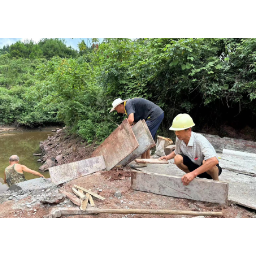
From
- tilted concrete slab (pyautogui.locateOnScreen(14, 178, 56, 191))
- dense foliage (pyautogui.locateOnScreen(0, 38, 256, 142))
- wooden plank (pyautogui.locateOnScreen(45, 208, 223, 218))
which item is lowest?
tilted concrete slab (pyautogui.locateOnScreen(14, 178, 56, 191))

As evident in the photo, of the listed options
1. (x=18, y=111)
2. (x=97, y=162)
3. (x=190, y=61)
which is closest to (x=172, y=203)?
(x=97, y=162)

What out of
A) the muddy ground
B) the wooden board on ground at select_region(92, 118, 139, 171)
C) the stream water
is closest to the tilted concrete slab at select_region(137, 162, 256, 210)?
the muddy ground

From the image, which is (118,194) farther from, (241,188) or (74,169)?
(241,188)

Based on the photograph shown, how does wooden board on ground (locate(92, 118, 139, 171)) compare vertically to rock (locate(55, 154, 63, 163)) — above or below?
above

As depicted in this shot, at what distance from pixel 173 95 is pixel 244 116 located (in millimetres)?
2500

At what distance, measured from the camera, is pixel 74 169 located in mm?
4508

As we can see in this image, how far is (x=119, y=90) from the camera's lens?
8547 mm

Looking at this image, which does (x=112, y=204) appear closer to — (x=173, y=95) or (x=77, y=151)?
(x=173, y=95)

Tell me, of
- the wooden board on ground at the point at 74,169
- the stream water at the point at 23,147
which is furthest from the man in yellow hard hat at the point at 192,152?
the stream water at the point at 23,147

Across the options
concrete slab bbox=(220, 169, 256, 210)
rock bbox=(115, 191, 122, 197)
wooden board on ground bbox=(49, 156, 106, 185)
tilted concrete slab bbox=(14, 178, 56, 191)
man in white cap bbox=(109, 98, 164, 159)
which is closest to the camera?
concrete slab bbox=(220, 169, 256, 210)

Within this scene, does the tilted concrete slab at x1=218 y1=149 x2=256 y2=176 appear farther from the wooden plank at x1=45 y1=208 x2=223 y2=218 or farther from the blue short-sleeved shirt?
the wooden plank at x1=45 y1=208 x2=223 y2=218

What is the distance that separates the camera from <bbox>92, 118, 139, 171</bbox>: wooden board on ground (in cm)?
435

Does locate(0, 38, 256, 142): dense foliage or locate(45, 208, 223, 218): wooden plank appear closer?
locate(45, 208, 223, 218): wooden plank

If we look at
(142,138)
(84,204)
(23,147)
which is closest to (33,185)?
(84,204)
